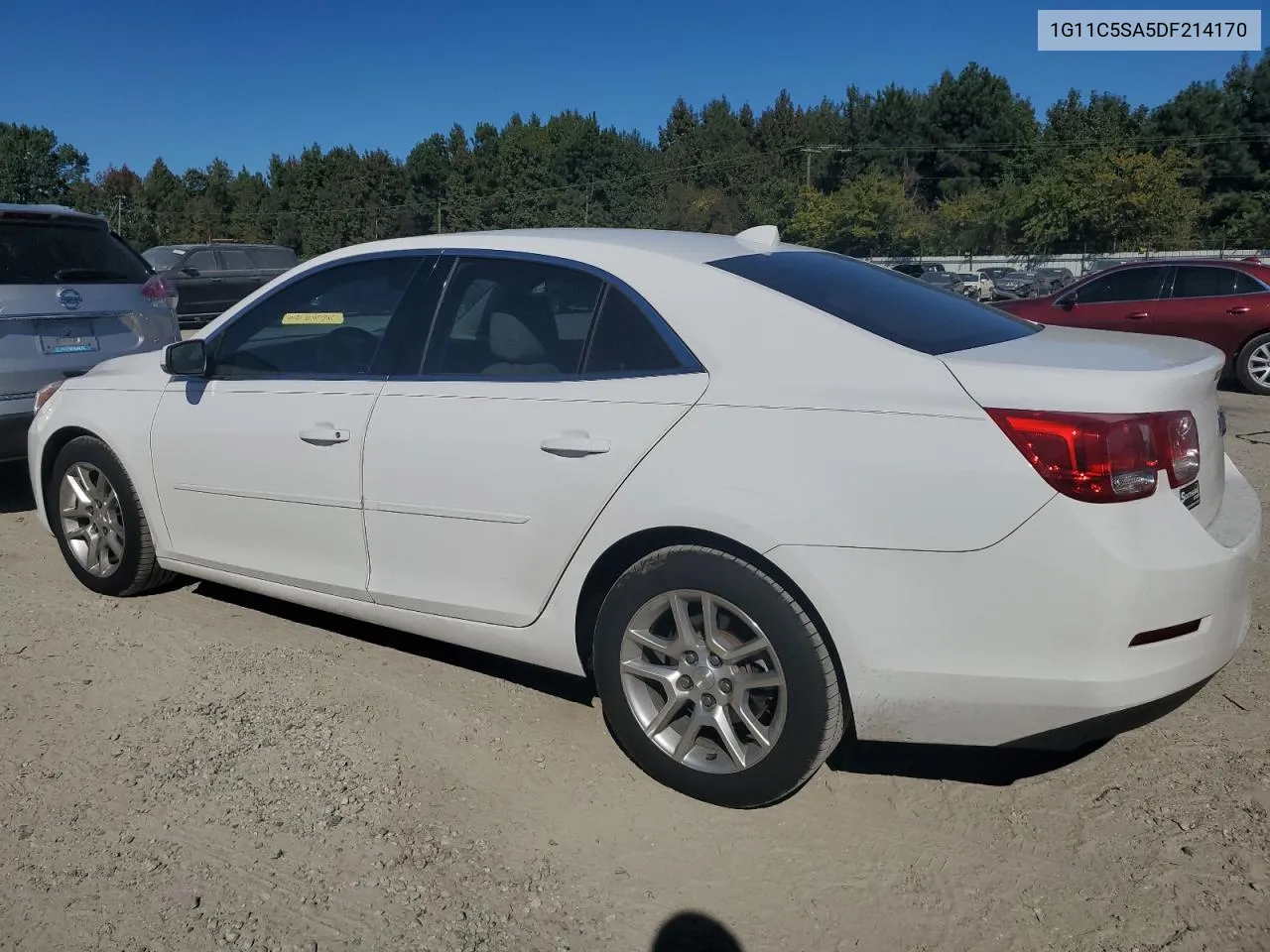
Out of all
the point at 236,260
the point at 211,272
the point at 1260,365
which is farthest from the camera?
the point at 236,260

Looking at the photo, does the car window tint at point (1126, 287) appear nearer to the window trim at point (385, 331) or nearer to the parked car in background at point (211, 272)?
the window trim at point (385, 331)

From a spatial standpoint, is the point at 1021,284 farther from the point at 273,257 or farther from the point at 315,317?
the point at 315,317

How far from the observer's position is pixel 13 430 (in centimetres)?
607

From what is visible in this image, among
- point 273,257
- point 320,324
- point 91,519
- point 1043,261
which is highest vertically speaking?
point 273,257

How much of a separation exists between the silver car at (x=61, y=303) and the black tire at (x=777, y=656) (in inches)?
181

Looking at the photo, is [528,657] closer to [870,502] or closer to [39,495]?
[870,502]

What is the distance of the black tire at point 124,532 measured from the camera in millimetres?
4570

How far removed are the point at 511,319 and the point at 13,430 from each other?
13.3 feet

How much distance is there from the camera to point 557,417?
318 centimetres

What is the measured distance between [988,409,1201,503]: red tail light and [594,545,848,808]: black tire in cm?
71

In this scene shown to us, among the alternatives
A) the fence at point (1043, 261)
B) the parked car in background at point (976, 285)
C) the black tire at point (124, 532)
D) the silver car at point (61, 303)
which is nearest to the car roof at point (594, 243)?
the black tire at point (124, 532)

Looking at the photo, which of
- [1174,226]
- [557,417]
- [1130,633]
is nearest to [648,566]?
[557,417]

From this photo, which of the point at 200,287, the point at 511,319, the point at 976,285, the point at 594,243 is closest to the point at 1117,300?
the point at 594,243

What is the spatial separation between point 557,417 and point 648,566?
→ 535 mm
